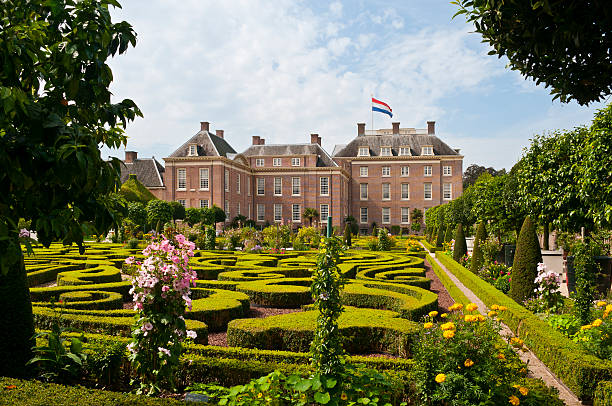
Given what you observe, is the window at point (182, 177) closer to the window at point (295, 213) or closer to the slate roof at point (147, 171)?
the slate roof at point (147, 171)

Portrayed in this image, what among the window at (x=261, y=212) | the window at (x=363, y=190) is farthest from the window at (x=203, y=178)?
the window at (x=363, y=190)

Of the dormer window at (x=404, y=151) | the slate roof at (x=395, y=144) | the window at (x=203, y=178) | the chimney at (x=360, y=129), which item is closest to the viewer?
the window at (x=203, y=178)

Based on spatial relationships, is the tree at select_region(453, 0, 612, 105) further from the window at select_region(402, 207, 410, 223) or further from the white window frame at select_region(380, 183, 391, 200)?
the window at select_region(402, 207, 410, 223)

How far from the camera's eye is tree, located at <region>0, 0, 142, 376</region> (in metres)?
2.16

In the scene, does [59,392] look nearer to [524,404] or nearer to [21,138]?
[21,138]

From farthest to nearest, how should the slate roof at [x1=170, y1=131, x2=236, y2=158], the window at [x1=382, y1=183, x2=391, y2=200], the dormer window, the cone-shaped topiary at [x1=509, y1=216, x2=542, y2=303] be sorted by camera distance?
1. the window at [x1=382, y1=183, x2=391, y2=200]
2. the dormer window
3. the slate roof at [x1=170, y1=131, x2=236, y2=158]
4. the cone-shaped topiary at [x1=509, y1=216, x2=542, y2=303]

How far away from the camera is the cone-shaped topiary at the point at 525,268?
9.66 m

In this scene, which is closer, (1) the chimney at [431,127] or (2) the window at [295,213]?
(2) the window at [295,213]

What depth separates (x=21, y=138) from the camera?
223 centimetres

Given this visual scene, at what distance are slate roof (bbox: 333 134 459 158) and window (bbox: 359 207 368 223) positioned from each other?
258 inches

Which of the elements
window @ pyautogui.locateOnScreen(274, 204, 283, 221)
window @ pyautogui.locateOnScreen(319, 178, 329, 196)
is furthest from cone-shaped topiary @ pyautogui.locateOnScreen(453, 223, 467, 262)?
window @ pyautogui.locateOnScreen(274, 204, 283, 221)

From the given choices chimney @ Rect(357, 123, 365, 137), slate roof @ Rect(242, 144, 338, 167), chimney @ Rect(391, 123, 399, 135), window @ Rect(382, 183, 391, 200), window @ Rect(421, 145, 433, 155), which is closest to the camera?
slate roof @ Rect(242, 144, 338, 167)

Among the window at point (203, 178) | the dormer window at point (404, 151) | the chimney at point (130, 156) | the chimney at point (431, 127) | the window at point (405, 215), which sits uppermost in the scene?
the chimney at point (431, 127)

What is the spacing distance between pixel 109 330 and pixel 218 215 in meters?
33.6
